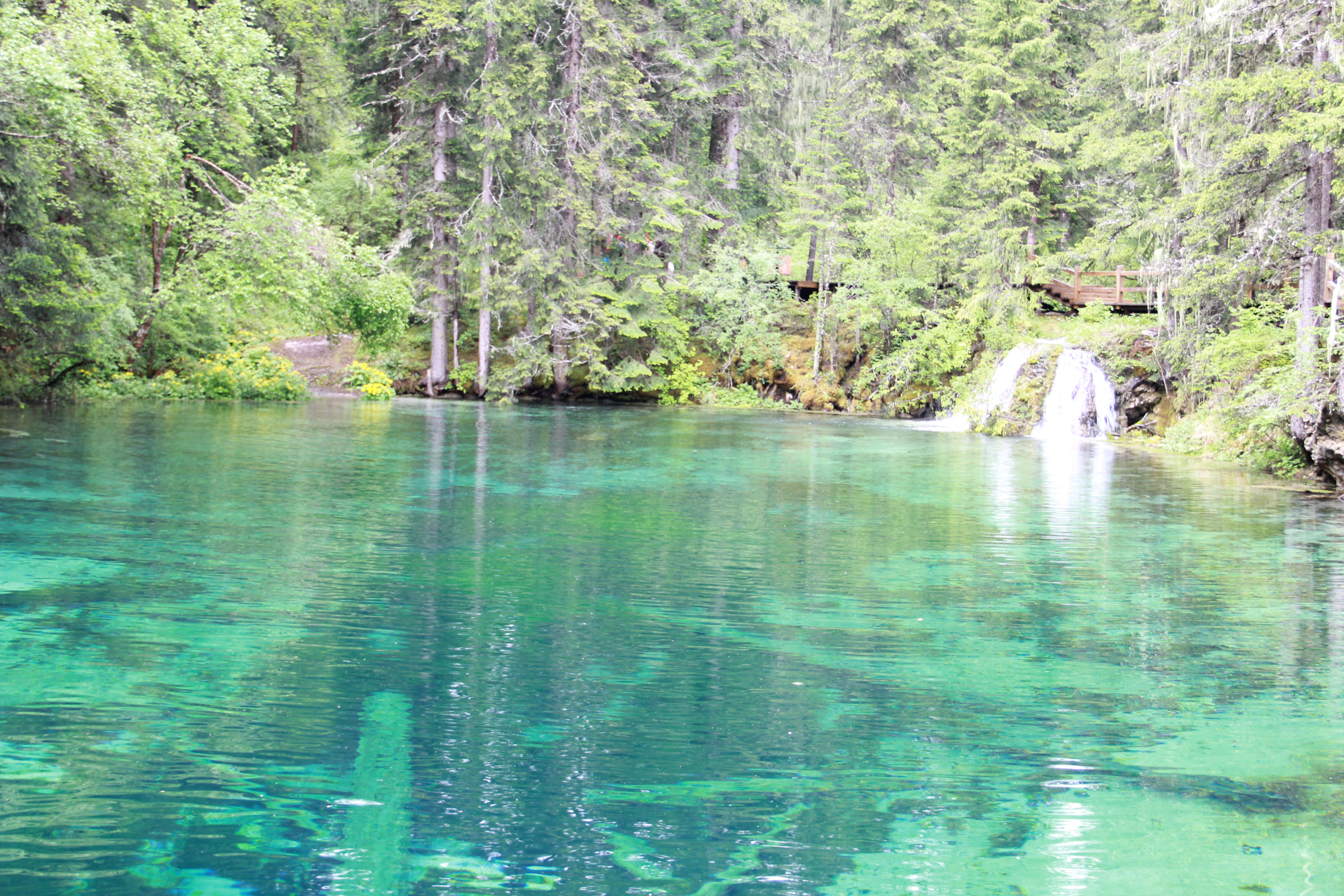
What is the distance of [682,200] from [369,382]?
10620 mm

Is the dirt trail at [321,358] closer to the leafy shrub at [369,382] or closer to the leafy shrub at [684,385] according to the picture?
the leafy shrub at [369,382]

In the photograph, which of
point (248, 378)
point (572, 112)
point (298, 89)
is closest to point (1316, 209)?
point (572, 112)

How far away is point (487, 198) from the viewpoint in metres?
31.8

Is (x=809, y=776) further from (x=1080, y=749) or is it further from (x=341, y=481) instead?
(x=341, y=481)

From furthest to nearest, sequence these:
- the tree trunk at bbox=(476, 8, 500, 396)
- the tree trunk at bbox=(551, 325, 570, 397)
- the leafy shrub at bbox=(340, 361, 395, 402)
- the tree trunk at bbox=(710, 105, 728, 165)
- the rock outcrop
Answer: the tree trunk at bbox=(710, 105, 728, 165), the tree trunk at bbox=(551, 325, 570, 397), the leafy shrub at bbox=(340, 361, 395, 402), the tree trunk at bbox=(476, 8, 500, 396), the rock outcrop

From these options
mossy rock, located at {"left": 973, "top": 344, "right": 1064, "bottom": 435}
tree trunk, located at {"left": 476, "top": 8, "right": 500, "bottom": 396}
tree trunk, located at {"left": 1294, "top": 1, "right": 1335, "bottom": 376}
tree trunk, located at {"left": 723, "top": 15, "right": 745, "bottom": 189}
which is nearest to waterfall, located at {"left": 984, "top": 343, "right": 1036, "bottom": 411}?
mossy rock, located at {"left": 973, "top": 344, "right": 1064, "bottom": 435}

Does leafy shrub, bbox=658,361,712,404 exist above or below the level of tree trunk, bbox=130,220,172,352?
below

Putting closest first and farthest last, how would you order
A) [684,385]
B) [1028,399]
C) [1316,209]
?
[1316,209]
[1028,399]
[684,385]

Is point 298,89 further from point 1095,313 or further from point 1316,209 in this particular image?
point 1316,209

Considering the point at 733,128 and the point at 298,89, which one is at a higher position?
the point at 298,89

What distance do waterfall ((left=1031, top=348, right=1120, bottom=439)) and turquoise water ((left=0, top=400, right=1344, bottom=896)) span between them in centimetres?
1422

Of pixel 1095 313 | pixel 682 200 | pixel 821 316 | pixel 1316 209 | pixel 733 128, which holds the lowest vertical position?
pixel 1095 313

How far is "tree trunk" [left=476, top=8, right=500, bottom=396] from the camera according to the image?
3094 cm

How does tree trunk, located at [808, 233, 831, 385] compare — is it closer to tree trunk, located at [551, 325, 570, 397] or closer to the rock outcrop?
tree trunk, located at [551, 325, 570, 397]
